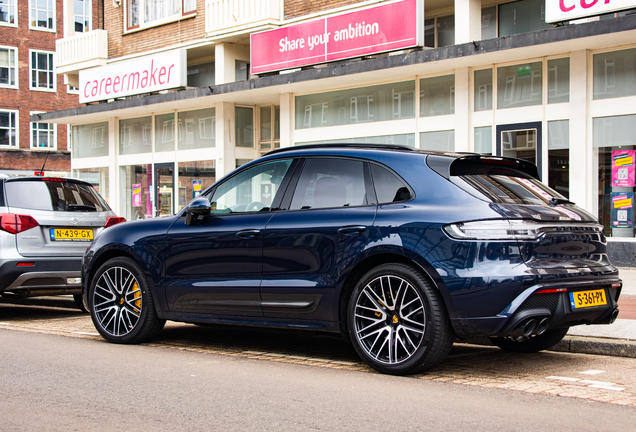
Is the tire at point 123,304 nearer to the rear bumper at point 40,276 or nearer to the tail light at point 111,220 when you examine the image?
the rear bumper at point 40,276

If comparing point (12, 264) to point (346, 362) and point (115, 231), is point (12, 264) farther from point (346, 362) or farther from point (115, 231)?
point (346, 362)

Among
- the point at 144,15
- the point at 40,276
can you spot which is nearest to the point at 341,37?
the point at 144,15

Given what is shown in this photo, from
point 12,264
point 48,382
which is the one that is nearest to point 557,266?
point 48,382

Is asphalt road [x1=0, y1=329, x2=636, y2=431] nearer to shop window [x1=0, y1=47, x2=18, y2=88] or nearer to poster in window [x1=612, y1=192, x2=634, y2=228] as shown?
poster in window [x1=612, y1=192, x2=634, y2=228]

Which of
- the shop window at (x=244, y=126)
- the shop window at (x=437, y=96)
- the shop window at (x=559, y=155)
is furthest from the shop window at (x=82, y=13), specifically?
the shop window at (x=559, y=155)

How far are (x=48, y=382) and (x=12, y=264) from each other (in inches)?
146

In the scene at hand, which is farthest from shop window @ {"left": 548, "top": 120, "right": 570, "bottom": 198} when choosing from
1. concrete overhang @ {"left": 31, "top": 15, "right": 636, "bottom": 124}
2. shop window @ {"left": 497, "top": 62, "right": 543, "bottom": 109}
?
concrete overhang @ {"left": 31, "top": 15, "right": 636, "bottom": 124}

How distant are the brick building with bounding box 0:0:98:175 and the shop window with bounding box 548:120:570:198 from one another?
35432 millimetres

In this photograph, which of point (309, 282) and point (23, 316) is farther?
point (23, 316)

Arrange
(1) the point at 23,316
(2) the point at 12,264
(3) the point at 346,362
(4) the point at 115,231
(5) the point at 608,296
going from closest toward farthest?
1. (5) the point at 608,296
2. (3) the point at 346,362
3. (4) the point at 115,231
4. (2) the point at 12,264
5. (1) the point at 23,316

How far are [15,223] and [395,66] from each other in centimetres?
894

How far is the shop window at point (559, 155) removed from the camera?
46.1ft

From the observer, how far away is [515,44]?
13.6m

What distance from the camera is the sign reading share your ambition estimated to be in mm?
15203
